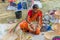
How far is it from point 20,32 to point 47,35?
0.16 meters

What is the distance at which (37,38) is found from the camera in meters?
4.40

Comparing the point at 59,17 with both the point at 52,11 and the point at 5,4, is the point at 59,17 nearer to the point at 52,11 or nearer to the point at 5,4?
the point at 52,11

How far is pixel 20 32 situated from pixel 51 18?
0.64ft

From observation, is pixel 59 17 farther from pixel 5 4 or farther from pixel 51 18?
pixel 5 4

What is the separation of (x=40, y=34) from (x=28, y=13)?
139 mm

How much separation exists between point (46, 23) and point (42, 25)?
0.03 metres

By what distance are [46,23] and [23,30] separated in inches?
5.4

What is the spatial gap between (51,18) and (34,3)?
0.13m

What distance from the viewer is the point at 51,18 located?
441cm

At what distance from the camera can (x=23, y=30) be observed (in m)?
4.40

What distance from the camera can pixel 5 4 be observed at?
4398 mm

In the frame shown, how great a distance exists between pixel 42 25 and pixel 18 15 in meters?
0.15

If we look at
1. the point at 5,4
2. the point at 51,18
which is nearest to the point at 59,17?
the point at 51,18

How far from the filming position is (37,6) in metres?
4.40
